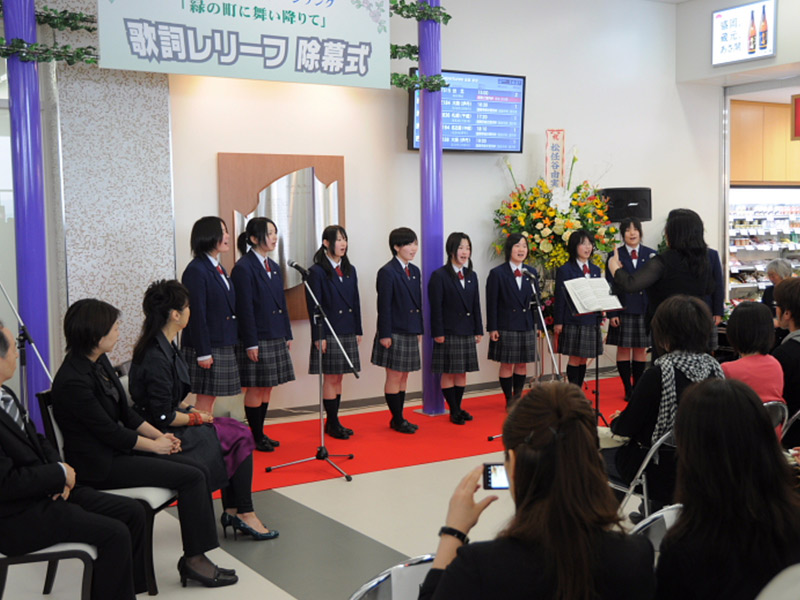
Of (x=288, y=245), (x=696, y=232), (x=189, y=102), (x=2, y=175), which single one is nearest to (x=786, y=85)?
(x=696, y=232)

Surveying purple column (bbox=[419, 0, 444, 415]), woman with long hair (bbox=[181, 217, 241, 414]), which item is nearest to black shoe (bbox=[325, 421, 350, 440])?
woman with long hair (bbox=[181, 217, 241, 414])

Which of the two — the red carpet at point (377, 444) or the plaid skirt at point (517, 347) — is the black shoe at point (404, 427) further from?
the plaid skirt at point (517, 347)

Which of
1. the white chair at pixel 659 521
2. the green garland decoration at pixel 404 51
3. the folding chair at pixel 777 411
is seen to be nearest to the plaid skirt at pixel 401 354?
the green garland decoration at pixel 404 51

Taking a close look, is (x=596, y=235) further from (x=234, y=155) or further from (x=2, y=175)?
(x=2, y=175)

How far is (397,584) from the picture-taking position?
1749 mm

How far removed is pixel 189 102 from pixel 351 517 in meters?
3.28

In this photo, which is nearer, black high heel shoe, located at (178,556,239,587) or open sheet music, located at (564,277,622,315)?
black high heel shoe, located at (178,556,239,587)

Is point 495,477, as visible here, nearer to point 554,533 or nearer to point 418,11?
point 554,533

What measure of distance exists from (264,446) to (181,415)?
73.3 inches

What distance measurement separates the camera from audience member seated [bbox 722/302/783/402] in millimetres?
3289

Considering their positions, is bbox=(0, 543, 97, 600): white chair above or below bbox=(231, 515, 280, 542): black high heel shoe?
above

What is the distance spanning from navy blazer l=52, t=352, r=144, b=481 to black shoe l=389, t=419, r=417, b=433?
279 centimetres

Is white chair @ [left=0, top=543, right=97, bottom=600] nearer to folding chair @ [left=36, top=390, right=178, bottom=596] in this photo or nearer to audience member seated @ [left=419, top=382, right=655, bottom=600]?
folding chair @ [left=36, top=390, right=178, bottom=596]

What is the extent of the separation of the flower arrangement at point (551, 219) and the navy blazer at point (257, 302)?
7.37 ft
